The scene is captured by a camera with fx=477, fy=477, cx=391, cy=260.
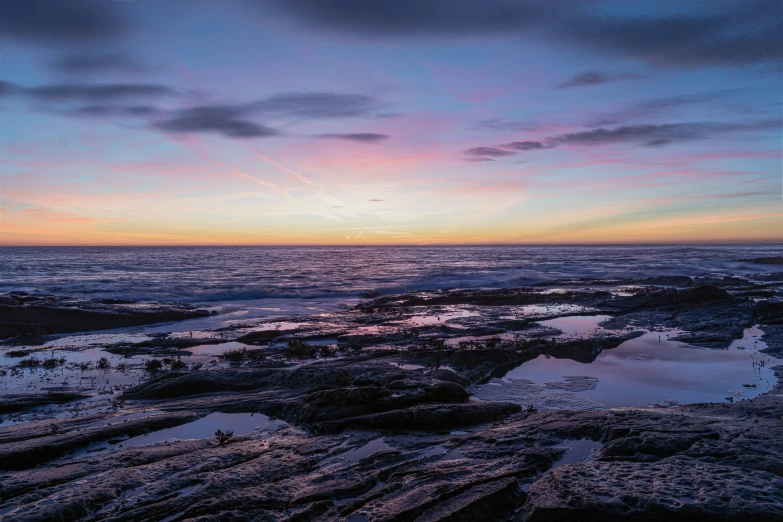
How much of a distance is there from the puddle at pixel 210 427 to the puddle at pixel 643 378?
4.69m

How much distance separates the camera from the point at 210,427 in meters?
8.52

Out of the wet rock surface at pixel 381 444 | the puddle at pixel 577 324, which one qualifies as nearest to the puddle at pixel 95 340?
the wet rock surface at pixel 381 444

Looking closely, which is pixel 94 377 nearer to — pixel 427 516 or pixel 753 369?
pixel 427 516

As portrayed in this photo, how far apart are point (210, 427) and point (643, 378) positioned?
9.92m

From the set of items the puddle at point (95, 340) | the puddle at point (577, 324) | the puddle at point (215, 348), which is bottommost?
the puddle at point (215, 348)

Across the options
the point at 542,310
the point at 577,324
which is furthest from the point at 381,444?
the point at 542,310

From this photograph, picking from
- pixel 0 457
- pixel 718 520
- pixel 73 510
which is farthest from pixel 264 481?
pixel 718 520

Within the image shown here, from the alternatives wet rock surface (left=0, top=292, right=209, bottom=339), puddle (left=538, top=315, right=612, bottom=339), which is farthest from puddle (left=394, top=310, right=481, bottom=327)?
wet rock surface (left=0, top=292, right=209, bottom=339)

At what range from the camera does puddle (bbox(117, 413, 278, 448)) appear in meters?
7.90

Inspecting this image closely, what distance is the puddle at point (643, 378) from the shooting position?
10.1 metres

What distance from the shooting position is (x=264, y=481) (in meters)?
6.06

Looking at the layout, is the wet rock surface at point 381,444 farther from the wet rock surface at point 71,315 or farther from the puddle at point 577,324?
the wet rock surface at point 71,315

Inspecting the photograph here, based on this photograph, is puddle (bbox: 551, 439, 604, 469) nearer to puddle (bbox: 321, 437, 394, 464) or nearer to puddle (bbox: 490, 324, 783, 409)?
puddle (bbox: 321, 437, 394, 464)

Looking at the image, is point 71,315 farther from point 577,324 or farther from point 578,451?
point 578,451
